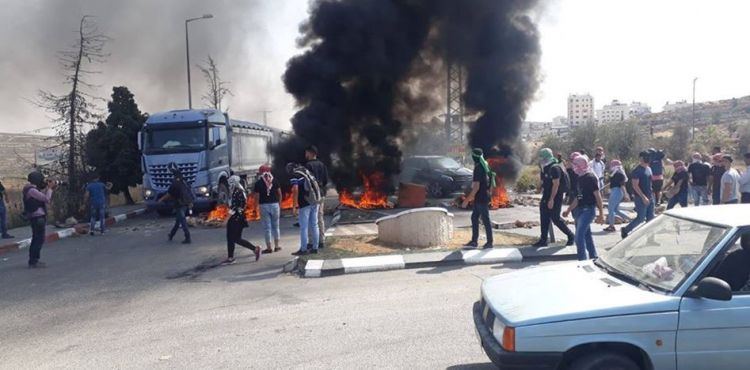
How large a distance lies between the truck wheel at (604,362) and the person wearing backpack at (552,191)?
5.20 m

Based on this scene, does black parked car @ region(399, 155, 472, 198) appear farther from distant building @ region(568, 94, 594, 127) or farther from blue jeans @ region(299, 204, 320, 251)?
distant building @ region(568, 94, 594, 127)

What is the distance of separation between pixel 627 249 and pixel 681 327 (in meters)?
1.00

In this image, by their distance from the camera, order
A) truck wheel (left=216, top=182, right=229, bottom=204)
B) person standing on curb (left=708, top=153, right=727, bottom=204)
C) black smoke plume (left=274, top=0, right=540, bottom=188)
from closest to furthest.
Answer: person standing on curb (left=708, top=153, right=727, bottom=204)
truck wheel (left=216, top=182, right=229, bottom=204)
black smoke plume (left=274, top=0, right=540, bottom=188)

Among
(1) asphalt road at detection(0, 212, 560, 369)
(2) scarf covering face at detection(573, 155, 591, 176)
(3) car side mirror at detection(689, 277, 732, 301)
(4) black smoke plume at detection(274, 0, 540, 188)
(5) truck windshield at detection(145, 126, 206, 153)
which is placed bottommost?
(1) asphalt road at detection(0, 212, 560, 369)

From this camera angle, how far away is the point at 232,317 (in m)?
5.98

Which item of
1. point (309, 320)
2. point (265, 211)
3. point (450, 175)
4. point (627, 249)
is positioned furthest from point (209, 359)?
point (450, 175)

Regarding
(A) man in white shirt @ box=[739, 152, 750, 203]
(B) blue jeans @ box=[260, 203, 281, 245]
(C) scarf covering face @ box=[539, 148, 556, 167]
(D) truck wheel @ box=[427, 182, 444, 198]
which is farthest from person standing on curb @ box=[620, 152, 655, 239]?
(D) truck wheel @ box=[427, 182, 444, 198]

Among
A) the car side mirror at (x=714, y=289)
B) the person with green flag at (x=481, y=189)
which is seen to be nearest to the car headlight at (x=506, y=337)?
the car side mirror at (x=714, y=289)

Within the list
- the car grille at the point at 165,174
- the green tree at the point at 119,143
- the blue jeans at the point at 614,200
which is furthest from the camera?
the green tree at the point at 119,143

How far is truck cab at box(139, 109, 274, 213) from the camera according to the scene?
653 inches

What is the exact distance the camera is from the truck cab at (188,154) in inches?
653

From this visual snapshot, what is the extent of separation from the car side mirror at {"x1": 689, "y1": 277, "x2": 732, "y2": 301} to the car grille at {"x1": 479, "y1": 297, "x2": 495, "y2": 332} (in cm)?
122

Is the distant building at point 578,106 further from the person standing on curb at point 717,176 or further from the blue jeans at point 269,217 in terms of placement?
the blue jeans at point 269,217

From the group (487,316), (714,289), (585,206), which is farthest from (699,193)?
(487,316)
